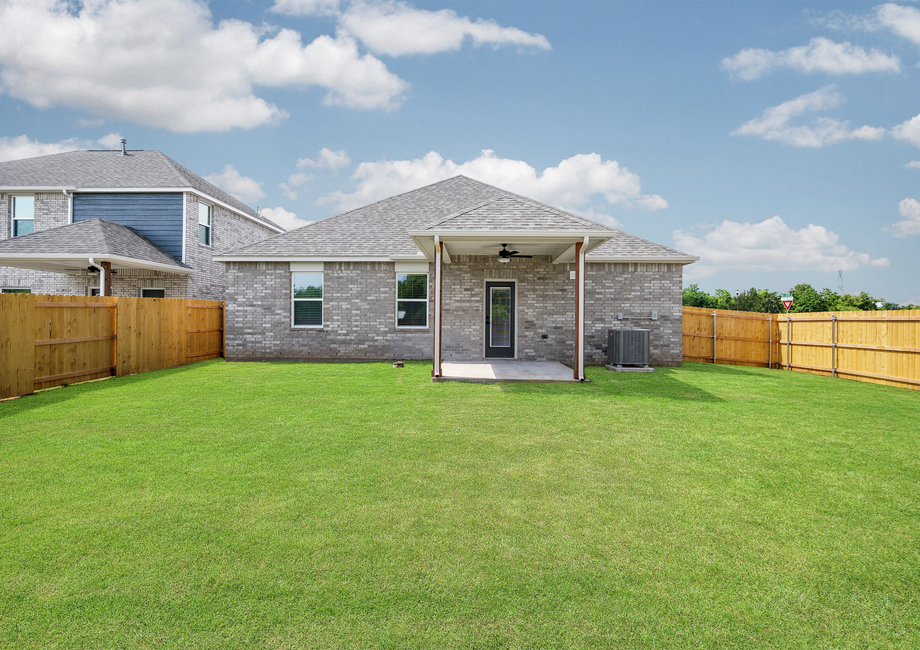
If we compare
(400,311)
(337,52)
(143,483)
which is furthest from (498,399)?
(337,52)

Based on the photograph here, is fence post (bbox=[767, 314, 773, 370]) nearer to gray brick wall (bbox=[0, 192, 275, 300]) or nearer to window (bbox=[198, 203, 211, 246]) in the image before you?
gray brick wall (bbox=[0, 192, 275, 300])

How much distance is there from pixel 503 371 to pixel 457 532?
26.6 feet

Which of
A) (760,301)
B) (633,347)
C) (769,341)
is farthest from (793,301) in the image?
(633,347)

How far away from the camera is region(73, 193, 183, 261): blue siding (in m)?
17.1

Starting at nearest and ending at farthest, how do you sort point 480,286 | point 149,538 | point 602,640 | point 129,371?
point 602,640 → point 149,538 → point 129,371 → point 480,286

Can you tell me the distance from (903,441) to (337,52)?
1483 cm

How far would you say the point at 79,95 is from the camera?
64.5 ft

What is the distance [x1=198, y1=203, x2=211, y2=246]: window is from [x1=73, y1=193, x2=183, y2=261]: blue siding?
951mm

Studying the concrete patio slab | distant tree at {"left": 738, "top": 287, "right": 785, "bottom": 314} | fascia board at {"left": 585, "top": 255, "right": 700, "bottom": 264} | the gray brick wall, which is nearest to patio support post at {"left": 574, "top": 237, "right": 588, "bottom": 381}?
the concrete patio slab

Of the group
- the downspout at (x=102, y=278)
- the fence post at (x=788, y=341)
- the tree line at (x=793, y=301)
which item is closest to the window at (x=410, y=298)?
the downspout at (x=102, y=278)

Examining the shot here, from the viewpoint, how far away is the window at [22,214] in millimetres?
17500

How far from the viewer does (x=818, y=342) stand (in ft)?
42.0

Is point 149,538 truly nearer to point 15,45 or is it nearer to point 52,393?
point 52,393

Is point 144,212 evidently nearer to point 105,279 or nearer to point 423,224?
point 105,279
